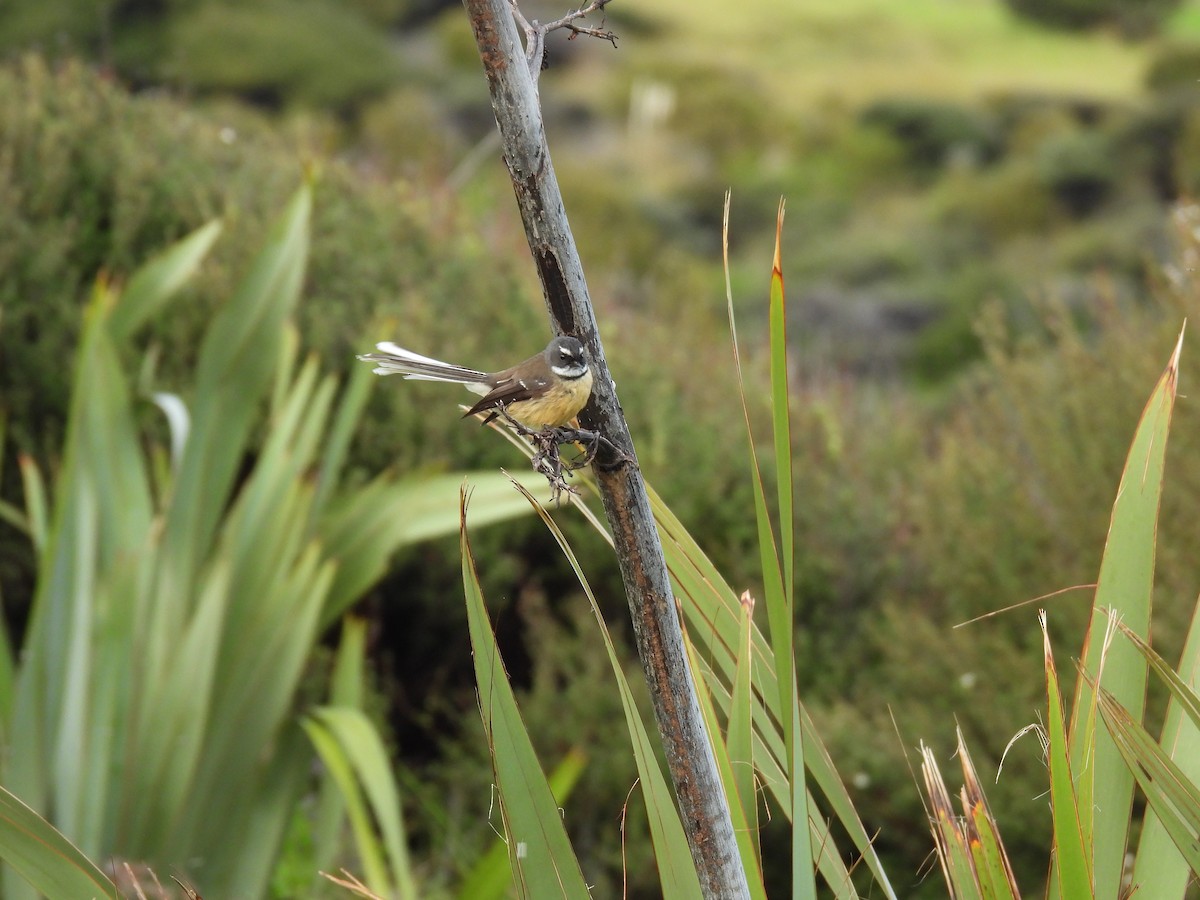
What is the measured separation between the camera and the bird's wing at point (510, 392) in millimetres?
1238

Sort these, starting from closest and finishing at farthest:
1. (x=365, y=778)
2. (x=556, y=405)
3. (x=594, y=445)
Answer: (x=594, y=445), (x=556, y=405), (x=365, y=778)

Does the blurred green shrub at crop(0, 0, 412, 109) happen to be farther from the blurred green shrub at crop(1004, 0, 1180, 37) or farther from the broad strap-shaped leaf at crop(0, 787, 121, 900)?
the broad strap-shaped leaf at crop(0, 787, 121, 900)

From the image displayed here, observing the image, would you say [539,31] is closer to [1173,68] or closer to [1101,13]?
[1173,68]

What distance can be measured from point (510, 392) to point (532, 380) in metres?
0.09

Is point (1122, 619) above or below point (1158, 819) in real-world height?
above

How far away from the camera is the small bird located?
0.98 m

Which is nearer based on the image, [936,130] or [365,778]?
[365,778]

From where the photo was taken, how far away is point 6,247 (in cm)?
436

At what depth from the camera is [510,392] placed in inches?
52.4

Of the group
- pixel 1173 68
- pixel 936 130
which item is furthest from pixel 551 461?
pixel 1173 68

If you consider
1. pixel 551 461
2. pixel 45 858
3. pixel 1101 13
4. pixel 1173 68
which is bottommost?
pixel 45 858

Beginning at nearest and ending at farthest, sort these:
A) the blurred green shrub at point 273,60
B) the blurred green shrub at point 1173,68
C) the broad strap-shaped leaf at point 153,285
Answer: the broad strap-shaped leaf at point 153,285, the blurred green shrub at point 273,60, the blurred green shrub at point 1173,68

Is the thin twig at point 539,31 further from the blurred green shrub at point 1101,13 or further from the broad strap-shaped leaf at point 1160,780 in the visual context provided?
the blurred green shrub at point 1101,13

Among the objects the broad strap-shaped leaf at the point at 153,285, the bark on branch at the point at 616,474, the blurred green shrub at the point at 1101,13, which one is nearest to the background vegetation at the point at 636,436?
the broad strap-shaped leaf at the point at 153,285
